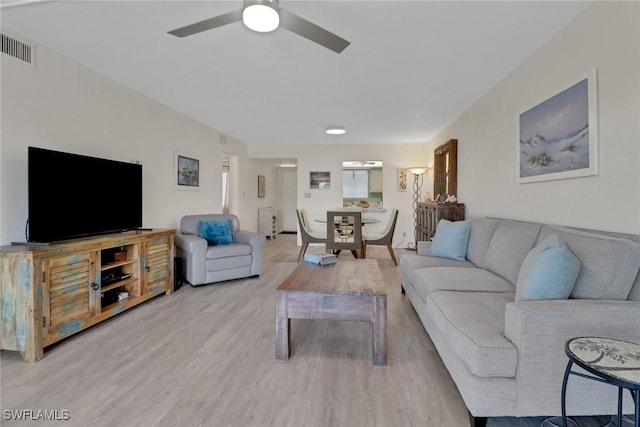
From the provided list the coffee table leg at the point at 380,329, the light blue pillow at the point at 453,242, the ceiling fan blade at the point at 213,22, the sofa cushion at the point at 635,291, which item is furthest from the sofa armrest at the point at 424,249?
the ceiling fan blade at the point at 213,22

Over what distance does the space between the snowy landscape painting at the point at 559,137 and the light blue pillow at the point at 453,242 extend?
27.2 inches

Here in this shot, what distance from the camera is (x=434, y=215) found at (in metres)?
4.36

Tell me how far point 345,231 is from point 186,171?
2675mm

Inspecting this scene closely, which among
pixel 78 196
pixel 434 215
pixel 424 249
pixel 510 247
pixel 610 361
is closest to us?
pixel 610 361

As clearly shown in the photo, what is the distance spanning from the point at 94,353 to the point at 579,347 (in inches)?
110

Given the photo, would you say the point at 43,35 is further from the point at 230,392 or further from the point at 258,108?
the point at 230,392

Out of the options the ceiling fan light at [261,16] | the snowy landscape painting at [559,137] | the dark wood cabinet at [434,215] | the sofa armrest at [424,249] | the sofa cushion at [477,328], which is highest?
the ceiling fan light at [261,16]

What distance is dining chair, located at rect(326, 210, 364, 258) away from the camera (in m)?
4.92

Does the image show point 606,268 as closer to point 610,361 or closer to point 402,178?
point 610,361

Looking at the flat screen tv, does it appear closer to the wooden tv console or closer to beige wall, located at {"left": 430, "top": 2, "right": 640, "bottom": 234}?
the wooden tv console

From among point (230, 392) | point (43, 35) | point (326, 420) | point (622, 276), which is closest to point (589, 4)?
point (622, 276)

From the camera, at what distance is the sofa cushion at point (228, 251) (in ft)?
12.1

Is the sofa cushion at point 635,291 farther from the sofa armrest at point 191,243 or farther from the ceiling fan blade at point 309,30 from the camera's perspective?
the sofa armrest at point 191,243

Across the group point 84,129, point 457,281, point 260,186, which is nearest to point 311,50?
point 457,281
